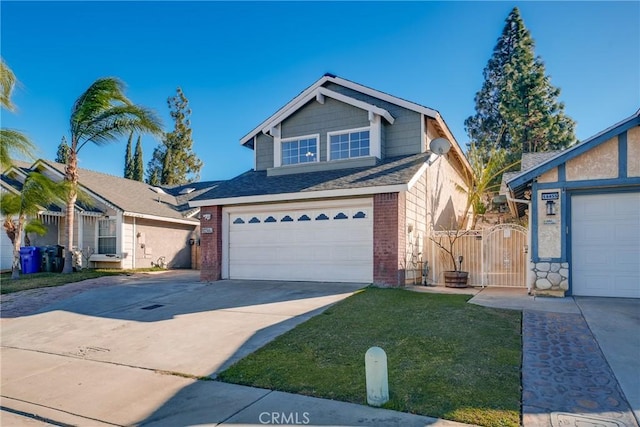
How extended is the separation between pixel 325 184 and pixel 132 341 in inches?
270

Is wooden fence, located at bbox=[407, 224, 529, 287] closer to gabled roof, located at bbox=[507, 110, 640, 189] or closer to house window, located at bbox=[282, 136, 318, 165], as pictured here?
gabled roof, located at bbox=[507, 110, 640, 189]

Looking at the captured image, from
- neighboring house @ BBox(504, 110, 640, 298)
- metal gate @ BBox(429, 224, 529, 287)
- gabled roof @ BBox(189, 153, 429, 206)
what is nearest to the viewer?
neighboring house @ BBox(504, 110, 640, 298)

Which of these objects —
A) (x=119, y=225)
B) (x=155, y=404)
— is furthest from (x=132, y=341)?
(x=119, y=225)

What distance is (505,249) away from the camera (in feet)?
39.6

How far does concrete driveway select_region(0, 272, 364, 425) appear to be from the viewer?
4.82 m

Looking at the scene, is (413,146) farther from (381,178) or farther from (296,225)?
(296,225)

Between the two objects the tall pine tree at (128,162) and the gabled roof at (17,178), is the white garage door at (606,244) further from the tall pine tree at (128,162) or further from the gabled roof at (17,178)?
the tall pine tree at (128,162)

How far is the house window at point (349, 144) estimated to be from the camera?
13.8 metres

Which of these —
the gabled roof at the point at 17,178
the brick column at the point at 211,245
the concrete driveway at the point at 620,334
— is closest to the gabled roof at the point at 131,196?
the gabled roof at the point at 17,178

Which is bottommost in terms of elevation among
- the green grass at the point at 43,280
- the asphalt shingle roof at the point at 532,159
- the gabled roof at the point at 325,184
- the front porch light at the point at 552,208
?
the green grass at the point at 43,280

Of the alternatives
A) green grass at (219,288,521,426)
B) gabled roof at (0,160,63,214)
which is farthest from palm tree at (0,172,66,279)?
green grass at (219,288,521,426)

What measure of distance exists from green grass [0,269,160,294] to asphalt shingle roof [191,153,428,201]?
5.18 metres

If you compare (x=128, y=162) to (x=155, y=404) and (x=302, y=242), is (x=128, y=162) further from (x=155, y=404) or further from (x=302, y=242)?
(x=155, y=404)

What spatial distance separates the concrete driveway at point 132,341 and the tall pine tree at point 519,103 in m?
23.1
